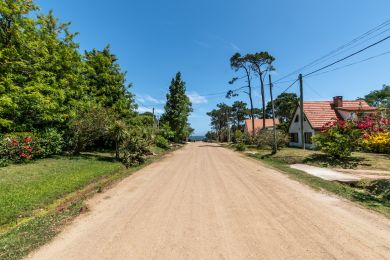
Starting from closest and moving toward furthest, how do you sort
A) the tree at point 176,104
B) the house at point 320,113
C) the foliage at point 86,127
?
1. the foliage at point 86,127
2. the house at point 320,113
3. the tree at point 176,104

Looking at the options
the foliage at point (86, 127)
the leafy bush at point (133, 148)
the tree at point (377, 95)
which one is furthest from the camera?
the tree at point (377, 95)

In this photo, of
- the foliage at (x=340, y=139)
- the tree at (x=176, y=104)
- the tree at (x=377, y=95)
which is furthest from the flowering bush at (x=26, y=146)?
the tree at (x=377, y=95)

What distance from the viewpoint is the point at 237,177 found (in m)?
12.3

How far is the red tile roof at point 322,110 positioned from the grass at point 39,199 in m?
26.1

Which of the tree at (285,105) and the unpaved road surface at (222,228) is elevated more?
the tree at (285,105)

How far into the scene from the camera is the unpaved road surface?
14.8ft

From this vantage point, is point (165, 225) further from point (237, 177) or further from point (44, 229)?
point (237, 177)

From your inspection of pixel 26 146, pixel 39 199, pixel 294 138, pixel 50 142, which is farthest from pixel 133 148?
pixel 294 138

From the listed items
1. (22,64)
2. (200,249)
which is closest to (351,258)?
(200,249)

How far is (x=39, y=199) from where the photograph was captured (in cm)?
804

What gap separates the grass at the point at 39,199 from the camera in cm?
519

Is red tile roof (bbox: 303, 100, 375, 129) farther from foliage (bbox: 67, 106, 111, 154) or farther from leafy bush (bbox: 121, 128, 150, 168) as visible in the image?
foliage (bbox: 67, 106, 111, 154)

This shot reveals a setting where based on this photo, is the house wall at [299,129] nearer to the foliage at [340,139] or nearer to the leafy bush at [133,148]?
the foliage at [340,139]

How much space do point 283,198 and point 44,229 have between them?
7095 millimetres
